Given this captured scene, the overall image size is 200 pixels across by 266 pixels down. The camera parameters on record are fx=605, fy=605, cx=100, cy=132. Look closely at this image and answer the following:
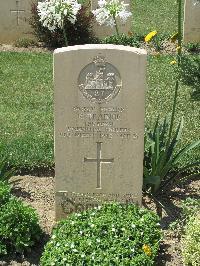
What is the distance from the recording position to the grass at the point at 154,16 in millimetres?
12398

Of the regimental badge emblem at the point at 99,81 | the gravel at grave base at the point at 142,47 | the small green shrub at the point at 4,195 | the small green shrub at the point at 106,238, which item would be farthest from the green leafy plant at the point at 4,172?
the gravel at grave base at the point at 142,47

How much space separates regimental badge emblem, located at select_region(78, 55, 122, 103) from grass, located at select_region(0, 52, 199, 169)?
1.37 meters

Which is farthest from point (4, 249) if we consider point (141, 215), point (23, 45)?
point (23, 45)

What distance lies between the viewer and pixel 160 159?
5.88 meters

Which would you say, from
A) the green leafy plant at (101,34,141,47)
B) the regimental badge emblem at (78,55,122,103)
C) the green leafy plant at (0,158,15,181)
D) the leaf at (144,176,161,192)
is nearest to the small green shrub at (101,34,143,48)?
the green leafy plant at (101,34,141,47)

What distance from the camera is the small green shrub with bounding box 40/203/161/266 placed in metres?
4.73

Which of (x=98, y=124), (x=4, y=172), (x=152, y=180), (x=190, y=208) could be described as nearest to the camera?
(x=98, y=124)

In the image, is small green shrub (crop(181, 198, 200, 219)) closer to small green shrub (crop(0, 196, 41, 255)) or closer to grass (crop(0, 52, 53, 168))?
small green shrub (crop(0, 196, 41, 255))

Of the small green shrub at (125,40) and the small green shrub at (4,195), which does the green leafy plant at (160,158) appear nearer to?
the small green shrub at (4,195)

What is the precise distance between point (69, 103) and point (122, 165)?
0.76 metres

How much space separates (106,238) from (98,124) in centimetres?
100

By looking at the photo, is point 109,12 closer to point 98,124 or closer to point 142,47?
point 98,124

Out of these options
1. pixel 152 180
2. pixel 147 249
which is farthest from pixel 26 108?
pixel 147 249

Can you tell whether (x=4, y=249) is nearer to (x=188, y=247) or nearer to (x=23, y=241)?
(x=23, y=241)
